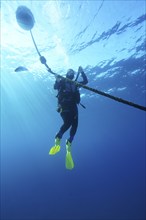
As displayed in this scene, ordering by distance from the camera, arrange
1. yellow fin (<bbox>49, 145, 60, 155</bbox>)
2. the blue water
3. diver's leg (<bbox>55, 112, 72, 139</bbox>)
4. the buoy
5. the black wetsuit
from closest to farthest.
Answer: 1. the buoy
2. yellow fin (<bbox>49, 145, 60, 155</bbox>)
3. the black wetsuit
4. diver's leg (<bbox>55, 112, 72, 139</bbox>)
5. the blue water

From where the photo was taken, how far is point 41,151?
12281cm

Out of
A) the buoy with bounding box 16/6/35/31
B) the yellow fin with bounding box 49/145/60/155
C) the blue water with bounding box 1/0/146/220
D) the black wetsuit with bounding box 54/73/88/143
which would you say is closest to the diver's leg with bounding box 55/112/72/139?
the black wetsuit with bounding box 54/73/88/143

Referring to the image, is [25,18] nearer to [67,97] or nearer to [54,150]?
[67,97]

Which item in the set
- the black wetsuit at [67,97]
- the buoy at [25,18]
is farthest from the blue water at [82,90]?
the buoy at [25,18]

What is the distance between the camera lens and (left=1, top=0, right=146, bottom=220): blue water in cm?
1619

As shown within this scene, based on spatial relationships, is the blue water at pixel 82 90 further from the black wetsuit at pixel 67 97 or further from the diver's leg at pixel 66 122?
the diver's leg at pixel 66 122

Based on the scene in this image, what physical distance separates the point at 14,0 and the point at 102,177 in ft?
246

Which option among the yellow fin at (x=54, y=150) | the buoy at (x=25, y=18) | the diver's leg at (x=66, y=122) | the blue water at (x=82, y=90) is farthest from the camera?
the blue water at (x=82, y=90)

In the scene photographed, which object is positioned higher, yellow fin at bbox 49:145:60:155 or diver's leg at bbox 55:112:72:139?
diver's leg at bbox 55:112:72:139

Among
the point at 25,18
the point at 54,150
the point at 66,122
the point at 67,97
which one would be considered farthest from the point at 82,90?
the point at 25,18

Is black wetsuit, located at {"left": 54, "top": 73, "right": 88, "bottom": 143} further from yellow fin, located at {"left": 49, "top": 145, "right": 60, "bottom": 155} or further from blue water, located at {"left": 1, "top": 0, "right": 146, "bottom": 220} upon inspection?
blue water, located at {"left": 1, "top": 0, "right": 146, "bottom": 220}

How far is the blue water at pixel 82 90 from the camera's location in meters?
Result: 16.2

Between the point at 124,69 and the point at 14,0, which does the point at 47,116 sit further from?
the point at 14,0

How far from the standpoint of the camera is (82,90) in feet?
104
